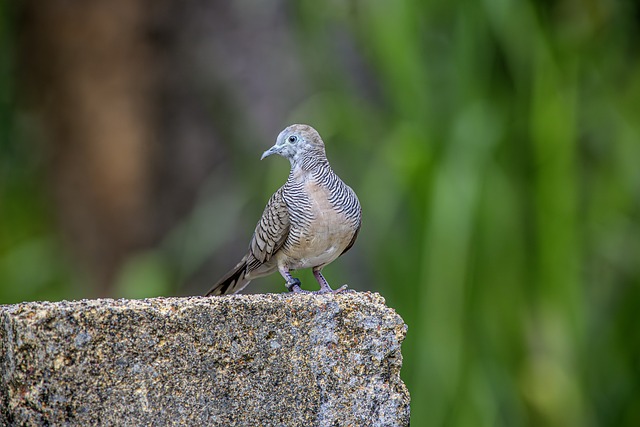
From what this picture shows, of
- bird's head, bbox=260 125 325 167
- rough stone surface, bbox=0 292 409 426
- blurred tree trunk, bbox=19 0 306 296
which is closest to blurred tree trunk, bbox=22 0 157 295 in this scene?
blurred tree trunk, bbox=19 0 306 296

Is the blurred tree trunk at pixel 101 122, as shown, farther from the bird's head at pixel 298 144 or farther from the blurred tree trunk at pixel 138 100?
the bird's head at pixel 298 144

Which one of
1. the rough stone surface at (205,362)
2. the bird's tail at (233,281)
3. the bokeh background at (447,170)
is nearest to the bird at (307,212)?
the bird's tail at (233,281)

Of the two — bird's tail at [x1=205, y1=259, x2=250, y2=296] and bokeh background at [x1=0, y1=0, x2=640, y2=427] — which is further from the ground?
bokeh background at [x1=0, y1=0, x2=640, y2=427]

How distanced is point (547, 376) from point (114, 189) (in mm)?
3569

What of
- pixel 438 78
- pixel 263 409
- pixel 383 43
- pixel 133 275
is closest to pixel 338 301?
pixel 263 409

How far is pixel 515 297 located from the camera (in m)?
5.99

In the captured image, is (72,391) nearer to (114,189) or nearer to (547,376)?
(547,376)

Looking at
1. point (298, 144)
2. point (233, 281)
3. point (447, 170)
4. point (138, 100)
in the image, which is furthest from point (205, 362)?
point (138, 100)

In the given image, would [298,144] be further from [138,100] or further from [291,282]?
[138,100]

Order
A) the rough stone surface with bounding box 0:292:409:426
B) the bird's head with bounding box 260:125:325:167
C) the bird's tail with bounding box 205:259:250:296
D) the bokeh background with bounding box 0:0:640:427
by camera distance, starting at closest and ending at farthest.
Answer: the rough stone surface with bounding box 0:292:409:426, the bird's head with bounding box 260:125:325:167, the bird's tail with bounding box 205:259:250:296, the bokeh background with bounding box 0:0:640:427

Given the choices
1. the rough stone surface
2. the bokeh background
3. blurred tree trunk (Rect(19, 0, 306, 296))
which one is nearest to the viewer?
the rough stone surface

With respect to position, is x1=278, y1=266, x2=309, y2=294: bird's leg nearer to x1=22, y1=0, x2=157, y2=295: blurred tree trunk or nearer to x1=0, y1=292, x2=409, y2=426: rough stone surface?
x1=0, y1=292, x2=409, y2=426: rough stone surface

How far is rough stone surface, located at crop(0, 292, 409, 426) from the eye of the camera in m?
2.07

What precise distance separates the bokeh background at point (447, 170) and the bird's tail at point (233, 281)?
7.42 feet
